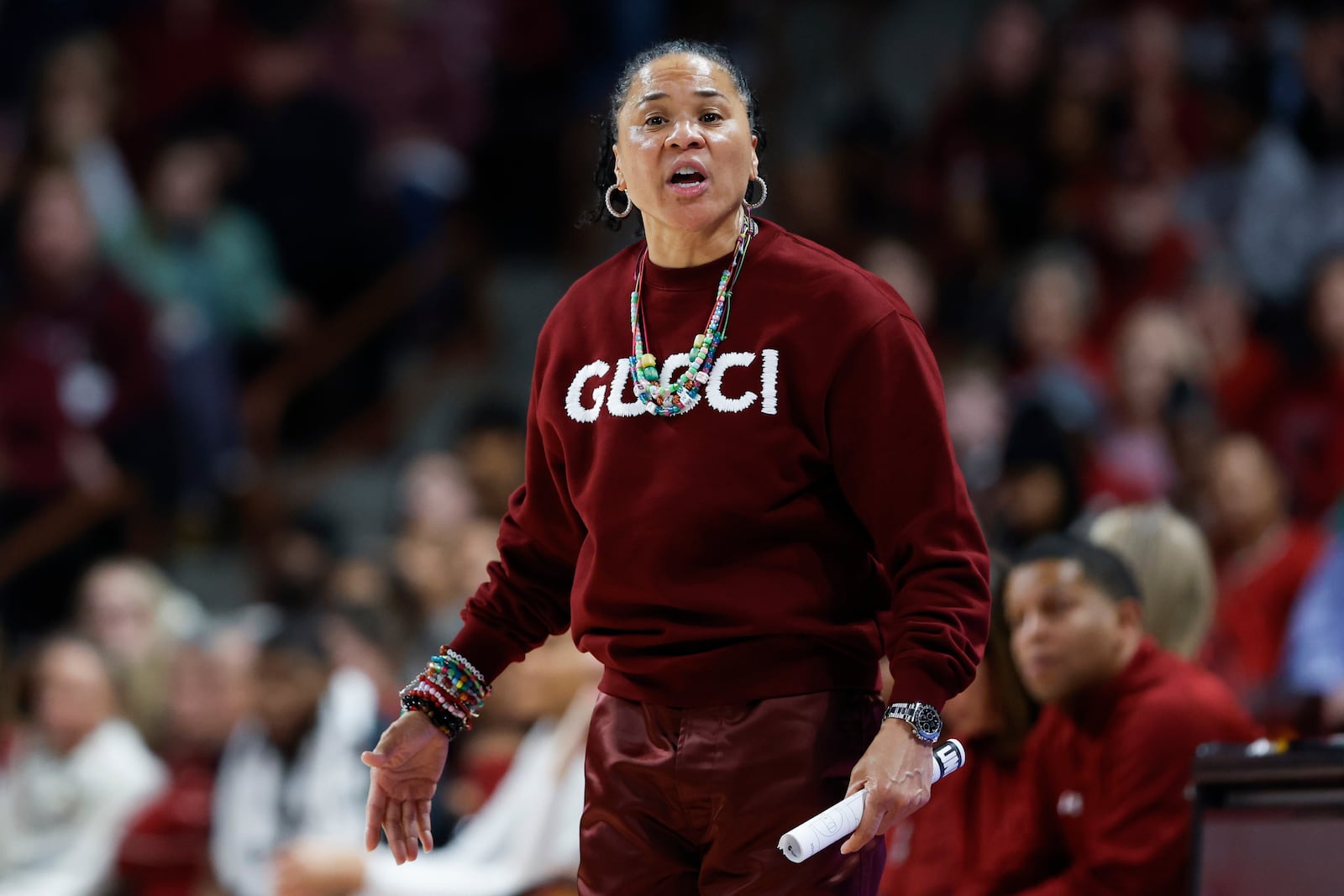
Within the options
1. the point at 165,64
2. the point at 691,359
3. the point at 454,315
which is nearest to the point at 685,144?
the point at 691,359

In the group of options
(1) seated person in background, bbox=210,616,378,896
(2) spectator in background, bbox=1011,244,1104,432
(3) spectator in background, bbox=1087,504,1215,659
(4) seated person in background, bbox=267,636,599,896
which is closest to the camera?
(3) spectator in background, bbox=1087,504,1215,659

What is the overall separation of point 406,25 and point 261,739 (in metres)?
4.43

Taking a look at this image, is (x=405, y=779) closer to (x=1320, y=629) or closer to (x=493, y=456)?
(x=1320, y=629)

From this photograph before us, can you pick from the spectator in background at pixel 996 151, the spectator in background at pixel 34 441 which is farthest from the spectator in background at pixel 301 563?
the spectator in background at pixel 996 151

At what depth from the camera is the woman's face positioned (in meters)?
2.60

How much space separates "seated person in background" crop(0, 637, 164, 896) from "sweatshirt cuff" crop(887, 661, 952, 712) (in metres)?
4.47

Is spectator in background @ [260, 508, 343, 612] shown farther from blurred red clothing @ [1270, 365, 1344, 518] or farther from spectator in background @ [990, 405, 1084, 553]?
blurred red clothing @ [1270, 365, 1344, 518]

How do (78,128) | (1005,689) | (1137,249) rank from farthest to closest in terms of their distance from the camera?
(78,128)
(1137,249)
(1005,689)

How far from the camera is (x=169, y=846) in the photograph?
614 centimetres

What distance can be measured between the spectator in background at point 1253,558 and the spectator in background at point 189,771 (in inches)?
121

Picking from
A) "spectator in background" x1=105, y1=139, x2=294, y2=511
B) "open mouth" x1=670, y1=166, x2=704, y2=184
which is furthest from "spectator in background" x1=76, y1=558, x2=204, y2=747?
"open mouth" x1=670, y1=166, x2=704, y2=184

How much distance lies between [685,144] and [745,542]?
21.4 inches

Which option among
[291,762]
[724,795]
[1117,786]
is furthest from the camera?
[291,762]

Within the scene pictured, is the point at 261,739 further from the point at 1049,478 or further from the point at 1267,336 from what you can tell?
the point at 1267,336
